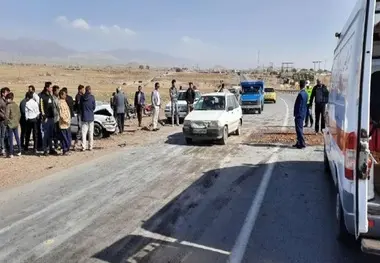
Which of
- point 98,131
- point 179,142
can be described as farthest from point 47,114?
point 179,142

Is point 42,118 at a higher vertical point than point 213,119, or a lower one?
higher

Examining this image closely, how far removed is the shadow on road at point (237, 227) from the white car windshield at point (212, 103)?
6.29 meters

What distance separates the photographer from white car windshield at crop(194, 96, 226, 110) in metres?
15.4

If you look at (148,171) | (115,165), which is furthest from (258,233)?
(115,165)

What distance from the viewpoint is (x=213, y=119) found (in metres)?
14.1

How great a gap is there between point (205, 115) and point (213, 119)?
22.4 inches

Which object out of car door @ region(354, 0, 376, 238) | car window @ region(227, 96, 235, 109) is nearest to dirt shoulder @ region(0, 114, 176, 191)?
car window @ region(227, 96, 235, 109)

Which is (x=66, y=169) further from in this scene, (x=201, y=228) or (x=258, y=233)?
(x=258, y=233)

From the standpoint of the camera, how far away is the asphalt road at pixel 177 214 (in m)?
5.37

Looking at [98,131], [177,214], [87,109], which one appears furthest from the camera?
[98,131]

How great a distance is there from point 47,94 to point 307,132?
9.72 metres

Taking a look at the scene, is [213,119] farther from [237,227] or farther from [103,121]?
[237,227]

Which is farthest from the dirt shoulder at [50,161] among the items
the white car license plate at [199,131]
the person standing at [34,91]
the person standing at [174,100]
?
the person standing at [174,100]

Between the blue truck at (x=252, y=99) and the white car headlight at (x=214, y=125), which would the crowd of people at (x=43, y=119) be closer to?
the white car headlight at (x=214, y=125)
